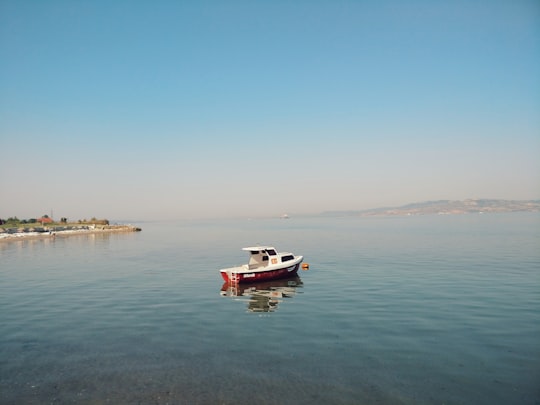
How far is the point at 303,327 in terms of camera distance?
25.9 m

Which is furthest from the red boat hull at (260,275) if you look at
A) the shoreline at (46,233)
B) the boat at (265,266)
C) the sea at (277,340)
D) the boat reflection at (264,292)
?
the shoreline at (46,233)

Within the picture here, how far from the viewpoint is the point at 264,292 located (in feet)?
130

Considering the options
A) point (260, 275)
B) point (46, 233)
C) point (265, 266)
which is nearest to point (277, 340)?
point (260, 275)

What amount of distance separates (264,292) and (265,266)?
6.15 meters

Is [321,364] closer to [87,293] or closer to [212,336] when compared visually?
[212,336]

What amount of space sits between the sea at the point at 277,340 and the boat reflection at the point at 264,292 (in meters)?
0.24

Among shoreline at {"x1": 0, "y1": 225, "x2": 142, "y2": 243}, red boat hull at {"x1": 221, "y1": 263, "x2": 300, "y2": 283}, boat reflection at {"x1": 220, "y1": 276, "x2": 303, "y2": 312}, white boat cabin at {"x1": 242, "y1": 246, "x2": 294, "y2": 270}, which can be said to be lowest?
boat reflection at {"x1": 220, "y1": 276, "x2": 303, "y2": 312}

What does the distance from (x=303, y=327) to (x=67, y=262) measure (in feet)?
190

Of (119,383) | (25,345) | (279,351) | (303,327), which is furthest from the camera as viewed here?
(303,327)

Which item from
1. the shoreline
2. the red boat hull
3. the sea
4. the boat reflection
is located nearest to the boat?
the red boat hull

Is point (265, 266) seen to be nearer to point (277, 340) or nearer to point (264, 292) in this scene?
point (264, 292)

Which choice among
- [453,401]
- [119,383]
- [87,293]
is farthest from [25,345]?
[453,401]

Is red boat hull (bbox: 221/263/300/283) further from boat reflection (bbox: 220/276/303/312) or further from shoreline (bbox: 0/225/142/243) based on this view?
shoreline (bbox: 0/225/142/243)

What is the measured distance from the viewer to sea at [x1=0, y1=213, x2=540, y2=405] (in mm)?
16375
